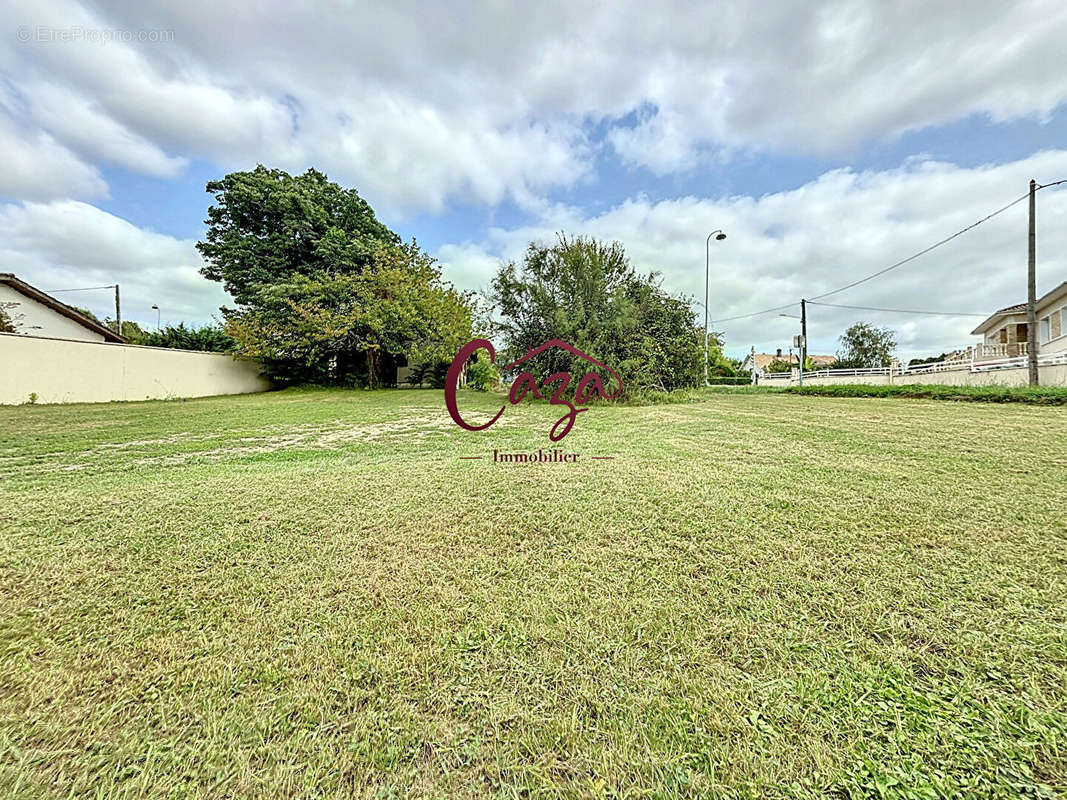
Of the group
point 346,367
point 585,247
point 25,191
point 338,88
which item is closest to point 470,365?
point 346,367

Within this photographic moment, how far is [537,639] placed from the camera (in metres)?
1.33

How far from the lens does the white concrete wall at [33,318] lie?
13914 mm

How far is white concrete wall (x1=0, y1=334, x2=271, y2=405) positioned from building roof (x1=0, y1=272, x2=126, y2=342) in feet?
18.6

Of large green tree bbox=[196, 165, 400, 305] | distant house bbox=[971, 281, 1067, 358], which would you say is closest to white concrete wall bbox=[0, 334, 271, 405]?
large green tree bbox=[196, 165, 400, 305]

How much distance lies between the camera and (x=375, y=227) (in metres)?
18.8

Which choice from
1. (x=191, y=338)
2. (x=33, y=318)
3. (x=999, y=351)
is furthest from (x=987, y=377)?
(x=33, y=318)

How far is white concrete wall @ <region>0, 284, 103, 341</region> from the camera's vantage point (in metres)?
13.9

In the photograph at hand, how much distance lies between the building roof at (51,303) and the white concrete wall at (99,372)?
566 centimetres

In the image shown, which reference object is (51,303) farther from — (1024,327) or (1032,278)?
(1024,327)

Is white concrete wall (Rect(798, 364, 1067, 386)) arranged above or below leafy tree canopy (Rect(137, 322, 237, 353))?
below

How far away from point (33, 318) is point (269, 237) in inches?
328

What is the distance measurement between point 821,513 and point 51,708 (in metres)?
3.28

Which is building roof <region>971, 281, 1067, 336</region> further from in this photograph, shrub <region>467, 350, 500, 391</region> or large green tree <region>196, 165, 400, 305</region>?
large green tree <region>196, 165, 400, 305</region>

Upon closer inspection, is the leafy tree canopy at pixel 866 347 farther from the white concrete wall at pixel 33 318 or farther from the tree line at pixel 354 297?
the white concrete wall at pixel 33 318
